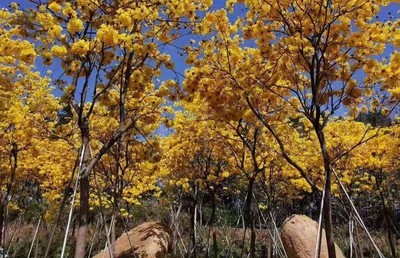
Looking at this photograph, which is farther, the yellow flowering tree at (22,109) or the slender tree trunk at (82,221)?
the yellow flowering tree at (22,109)

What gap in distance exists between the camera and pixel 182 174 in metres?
11.7

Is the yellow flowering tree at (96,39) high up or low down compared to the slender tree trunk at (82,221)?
up

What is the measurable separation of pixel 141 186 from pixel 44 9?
329 inches

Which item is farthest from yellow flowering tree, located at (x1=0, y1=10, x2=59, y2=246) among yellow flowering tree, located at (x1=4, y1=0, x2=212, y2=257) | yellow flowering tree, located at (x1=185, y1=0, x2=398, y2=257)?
yellow flowering tree, located at (x1=185, y1=0, x2=398, y2=257)

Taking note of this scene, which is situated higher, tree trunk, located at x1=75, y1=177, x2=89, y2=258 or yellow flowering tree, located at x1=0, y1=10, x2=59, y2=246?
yellow flowering tree, located at x1=0, y1=10, x2=59, y2=246

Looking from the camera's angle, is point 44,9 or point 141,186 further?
point 141,186

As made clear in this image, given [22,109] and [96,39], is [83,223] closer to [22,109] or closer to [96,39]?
[96,39]

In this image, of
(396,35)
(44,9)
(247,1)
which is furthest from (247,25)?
(44,9)

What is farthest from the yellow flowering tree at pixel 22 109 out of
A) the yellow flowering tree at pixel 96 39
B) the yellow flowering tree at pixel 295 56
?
the yellow flowering tree at pixel 295 56

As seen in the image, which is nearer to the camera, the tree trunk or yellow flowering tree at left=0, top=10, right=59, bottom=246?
the tree trunk

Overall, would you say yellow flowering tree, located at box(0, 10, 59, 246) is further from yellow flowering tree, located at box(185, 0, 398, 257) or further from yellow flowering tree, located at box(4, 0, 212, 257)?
yellow flowering tree, located at box(185, 0, 398, 257)

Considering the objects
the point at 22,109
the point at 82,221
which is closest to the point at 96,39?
the point at 82,221

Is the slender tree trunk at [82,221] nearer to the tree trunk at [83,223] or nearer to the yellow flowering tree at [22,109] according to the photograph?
the tree trunk at [83,223]

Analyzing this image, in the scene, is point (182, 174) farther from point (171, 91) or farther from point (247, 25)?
point (247, 25)
